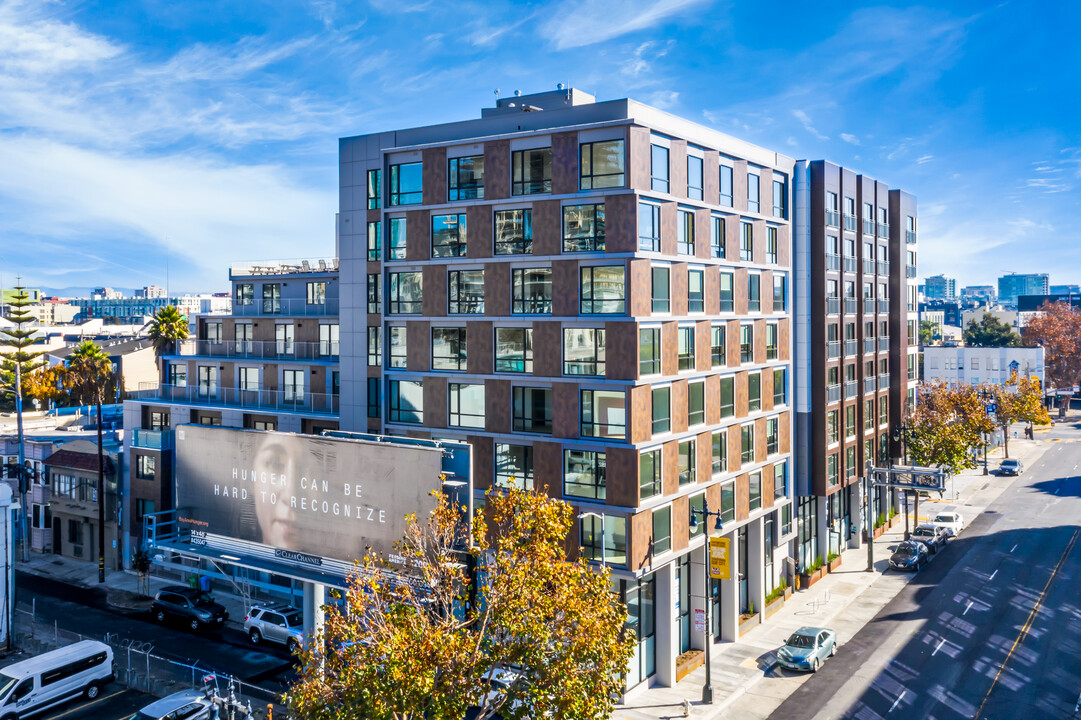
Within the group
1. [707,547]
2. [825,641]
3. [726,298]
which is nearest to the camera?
[707,547]

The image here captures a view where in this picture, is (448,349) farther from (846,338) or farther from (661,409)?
(846,338)

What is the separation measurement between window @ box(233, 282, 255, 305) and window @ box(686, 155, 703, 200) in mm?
34715

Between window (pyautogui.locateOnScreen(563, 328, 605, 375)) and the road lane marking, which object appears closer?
the road lane marking

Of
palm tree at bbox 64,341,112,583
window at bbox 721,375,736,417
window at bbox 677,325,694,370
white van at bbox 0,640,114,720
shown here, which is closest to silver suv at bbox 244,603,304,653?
white van at bbox 0,640,114,720

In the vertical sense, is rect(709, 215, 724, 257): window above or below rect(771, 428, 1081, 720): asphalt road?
above

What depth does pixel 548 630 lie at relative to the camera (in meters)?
21.6

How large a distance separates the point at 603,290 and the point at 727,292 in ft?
32.1

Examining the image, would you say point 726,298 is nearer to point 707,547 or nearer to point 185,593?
point 707,547

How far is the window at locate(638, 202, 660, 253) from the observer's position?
120 ft

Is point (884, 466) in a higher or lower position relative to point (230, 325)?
lower

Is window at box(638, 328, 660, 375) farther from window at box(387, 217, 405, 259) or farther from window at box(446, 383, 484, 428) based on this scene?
window at box(387, 217, 405, 259)

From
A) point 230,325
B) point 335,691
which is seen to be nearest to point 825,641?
point 335,691

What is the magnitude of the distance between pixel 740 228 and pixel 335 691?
106 ft

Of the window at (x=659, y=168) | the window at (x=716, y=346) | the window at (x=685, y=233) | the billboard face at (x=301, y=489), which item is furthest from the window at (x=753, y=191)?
the billboard face at (x=301, y=489)
